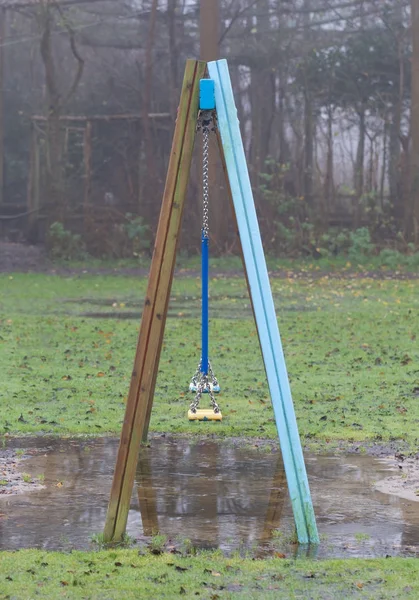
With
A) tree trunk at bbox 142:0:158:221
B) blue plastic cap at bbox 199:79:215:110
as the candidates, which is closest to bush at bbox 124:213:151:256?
tree trunk at bbox 142:0:158:221

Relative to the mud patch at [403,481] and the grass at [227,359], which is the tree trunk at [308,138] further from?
the mud patch at [403,481]

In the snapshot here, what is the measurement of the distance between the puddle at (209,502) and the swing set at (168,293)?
0.90 ft

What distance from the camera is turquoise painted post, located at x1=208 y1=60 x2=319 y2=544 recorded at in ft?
19.1

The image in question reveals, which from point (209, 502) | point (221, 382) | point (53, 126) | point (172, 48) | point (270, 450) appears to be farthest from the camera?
point (172, 48)

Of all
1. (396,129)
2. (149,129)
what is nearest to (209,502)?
(396,129)

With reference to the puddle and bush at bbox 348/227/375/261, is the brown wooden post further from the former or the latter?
bush at bbox 348/227/375/261

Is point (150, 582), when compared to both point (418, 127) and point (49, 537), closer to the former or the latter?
point (49, 537)

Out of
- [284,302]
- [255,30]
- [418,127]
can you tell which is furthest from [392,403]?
[255,30]

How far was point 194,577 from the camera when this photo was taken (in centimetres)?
517

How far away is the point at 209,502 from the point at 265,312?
127 cm

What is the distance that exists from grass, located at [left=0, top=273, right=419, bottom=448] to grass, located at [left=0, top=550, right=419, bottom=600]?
319 centimetres

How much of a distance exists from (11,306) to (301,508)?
13.8 m

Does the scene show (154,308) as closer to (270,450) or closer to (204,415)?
(270,450)

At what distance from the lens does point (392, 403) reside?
1016 cm
